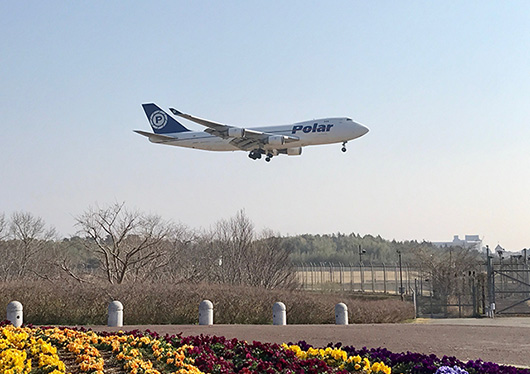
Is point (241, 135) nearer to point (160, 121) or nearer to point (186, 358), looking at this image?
point (160, 121)

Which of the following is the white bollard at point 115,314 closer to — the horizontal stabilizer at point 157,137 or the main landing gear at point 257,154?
the main landing gear at point 257,154

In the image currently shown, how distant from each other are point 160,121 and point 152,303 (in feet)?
109

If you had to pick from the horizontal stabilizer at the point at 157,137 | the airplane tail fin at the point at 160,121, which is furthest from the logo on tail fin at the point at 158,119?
the horizontal stabilizer at the point at 157,137

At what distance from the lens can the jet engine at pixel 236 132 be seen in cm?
3741

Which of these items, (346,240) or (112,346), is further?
(346,240)

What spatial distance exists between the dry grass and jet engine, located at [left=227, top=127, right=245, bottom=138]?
52.6 feet

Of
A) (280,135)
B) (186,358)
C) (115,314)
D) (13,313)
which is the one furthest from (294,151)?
(186,358)

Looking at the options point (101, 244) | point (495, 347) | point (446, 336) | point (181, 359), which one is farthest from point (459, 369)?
point (101, 244)


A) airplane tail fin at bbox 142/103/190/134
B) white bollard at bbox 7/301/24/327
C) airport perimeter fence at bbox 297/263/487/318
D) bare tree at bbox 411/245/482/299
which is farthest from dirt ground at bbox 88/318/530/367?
airplane tail fin at bbox 142/103/190/134

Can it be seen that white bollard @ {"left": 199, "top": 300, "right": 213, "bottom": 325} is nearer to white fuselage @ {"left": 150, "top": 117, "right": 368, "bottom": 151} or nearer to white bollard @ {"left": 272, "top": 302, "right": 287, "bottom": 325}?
white bollard @ {"left": 272, "top": 302, "right": 287, "bottom": 325}

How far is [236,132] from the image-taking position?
123 ft

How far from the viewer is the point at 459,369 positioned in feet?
29.3

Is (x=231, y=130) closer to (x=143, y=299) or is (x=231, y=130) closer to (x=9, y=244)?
(x=143, y=299)

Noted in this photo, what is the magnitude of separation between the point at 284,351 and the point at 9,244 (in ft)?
190
